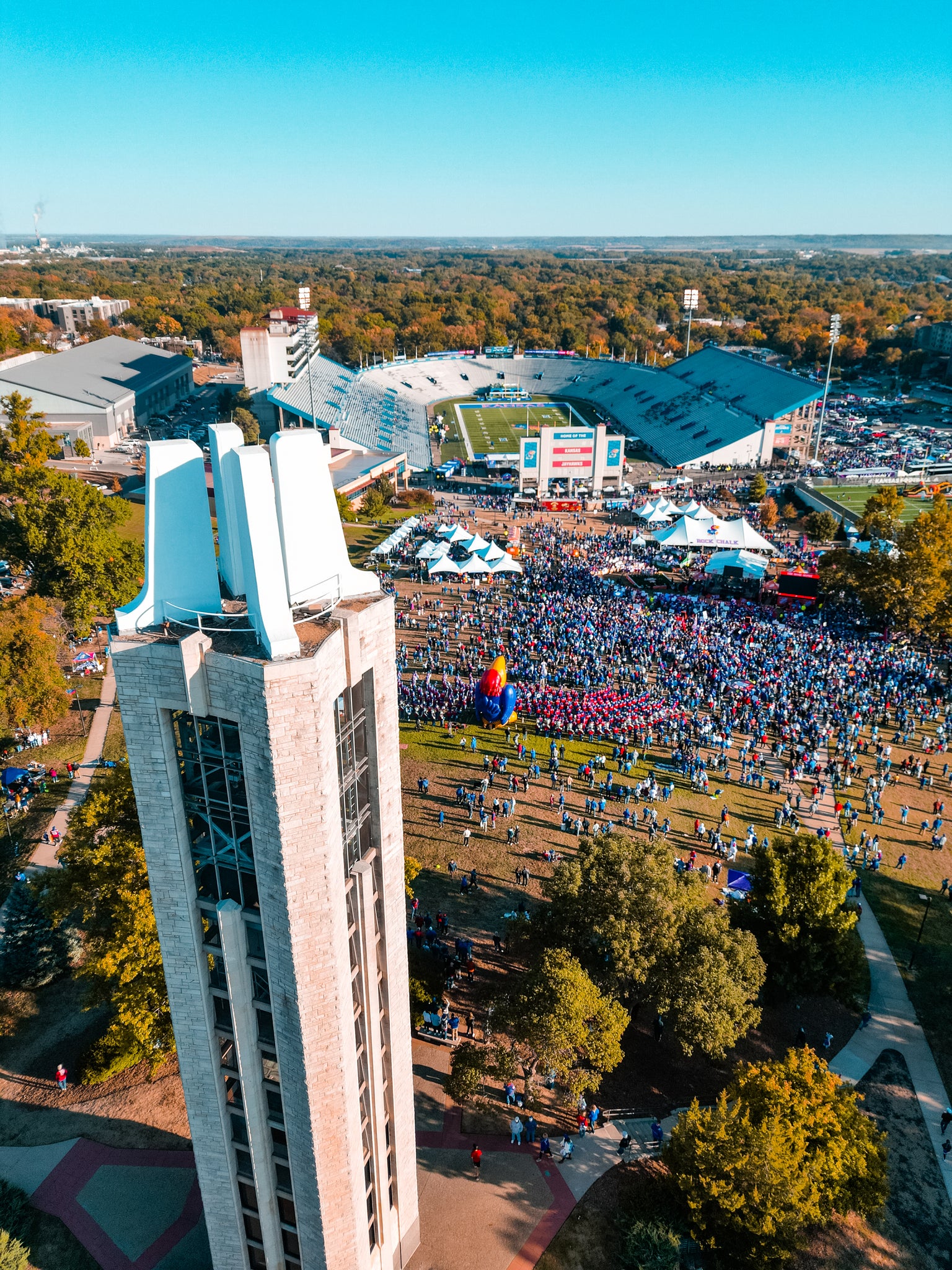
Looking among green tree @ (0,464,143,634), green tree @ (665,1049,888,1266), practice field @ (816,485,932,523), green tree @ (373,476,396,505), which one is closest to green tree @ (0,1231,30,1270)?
green tree @ (665,1049,888,1266)

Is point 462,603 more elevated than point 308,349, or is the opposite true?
point 308,349

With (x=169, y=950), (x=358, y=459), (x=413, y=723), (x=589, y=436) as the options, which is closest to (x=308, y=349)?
(x=358, y=459)

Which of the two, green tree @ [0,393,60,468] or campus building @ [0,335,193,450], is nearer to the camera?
green tree @ [0,393,60,468]

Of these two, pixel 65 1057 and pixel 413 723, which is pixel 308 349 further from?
pixel 65 1057

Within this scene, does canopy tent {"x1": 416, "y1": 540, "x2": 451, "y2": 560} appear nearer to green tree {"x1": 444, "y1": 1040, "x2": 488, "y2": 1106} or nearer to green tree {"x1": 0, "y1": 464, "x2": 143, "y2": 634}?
green tree {"x1": 0, "y1": 464, "x2": 143, "y2": 634}

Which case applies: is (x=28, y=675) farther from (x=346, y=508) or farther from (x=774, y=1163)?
(x=346, y=508)
